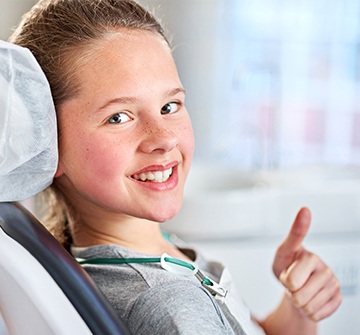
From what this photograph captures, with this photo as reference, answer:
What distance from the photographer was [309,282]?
1188 millimetres

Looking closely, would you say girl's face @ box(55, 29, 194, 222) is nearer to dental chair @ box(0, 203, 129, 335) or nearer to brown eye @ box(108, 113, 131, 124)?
brown eye @ box(108, 113, 131, 124)

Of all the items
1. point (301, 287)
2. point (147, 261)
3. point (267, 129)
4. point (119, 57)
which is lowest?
point (267, 129)

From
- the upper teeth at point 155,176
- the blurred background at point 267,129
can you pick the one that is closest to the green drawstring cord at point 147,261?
the upper teeth at point 155,176

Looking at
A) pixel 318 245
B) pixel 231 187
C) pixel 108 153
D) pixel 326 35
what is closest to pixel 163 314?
pixel 108 153

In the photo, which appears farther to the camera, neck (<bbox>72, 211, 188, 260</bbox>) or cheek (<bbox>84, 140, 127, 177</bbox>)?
neck (<bbox>72, 211, 188, 260</bbox>)

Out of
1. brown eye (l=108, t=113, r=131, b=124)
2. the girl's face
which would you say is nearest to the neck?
the girl's face

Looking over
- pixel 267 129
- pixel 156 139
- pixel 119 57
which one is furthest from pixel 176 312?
pixel 267 129

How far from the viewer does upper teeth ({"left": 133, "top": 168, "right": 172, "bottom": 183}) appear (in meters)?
1.02

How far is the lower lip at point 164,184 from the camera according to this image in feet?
3.35

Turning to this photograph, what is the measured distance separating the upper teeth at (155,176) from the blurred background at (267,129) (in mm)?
811

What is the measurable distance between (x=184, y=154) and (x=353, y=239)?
1.35 metres

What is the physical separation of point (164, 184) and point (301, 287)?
0.30 metres

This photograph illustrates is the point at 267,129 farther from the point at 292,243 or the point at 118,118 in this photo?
the point at 118,118

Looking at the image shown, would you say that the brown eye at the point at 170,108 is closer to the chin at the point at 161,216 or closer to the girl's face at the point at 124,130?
the girl's face at the point at 124,130
